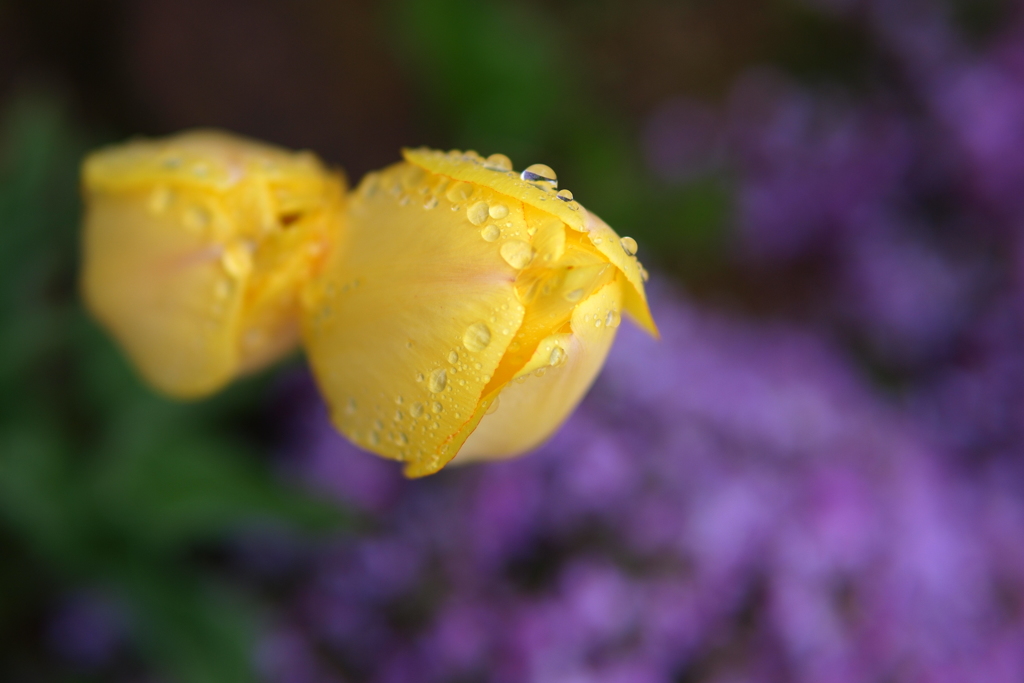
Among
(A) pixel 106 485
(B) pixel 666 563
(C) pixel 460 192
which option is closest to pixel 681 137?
(B) pixel 666 563

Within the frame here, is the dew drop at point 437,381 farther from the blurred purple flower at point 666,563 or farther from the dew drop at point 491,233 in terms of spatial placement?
the blurred purple flower at point 666,563

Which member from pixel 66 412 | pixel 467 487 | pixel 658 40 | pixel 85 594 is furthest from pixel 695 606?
pixel 658 40

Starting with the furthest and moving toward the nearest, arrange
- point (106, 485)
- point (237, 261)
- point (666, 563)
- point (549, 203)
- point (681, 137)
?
point (681, 137) → point (106, 485) → point (666, 563) → point (237, 261) → point (549, 203)

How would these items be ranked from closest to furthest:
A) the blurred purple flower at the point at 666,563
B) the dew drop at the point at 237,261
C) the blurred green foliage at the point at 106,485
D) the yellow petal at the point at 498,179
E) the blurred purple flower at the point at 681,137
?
the yellow petal at the point at 498,179 → the dew drop at the point at 237,261 → the blurred purple flower at the point at 666,563 → the blurred green foliage at the point at 106,485 → the blurred purple flower at the point at 681,137

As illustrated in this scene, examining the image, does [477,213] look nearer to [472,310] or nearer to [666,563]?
[472,310]

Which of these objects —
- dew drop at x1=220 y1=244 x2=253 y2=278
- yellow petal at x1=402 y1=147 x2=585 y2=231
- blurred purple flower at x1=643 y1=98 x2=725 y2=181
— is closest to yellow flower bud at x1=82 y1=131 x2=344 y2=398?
dew drop at x1=220 y1=244 x2=253 y2=278

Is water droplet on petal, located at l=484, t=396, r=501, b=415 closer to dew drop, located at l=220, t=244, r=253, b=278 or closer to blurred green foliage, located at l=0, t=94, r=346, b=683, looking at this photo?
dew drop, located at l=220, t=244, r=253, b=278

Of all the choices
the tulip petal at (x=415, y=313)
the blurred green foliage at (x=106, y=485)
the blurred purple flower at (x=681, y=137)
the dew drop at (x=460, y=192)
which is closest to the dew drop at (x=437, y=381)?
the tulip petal at (x=415, y=313)

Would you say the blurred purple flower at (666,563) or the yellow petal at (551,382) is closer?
the yellow petal at (551,382)
